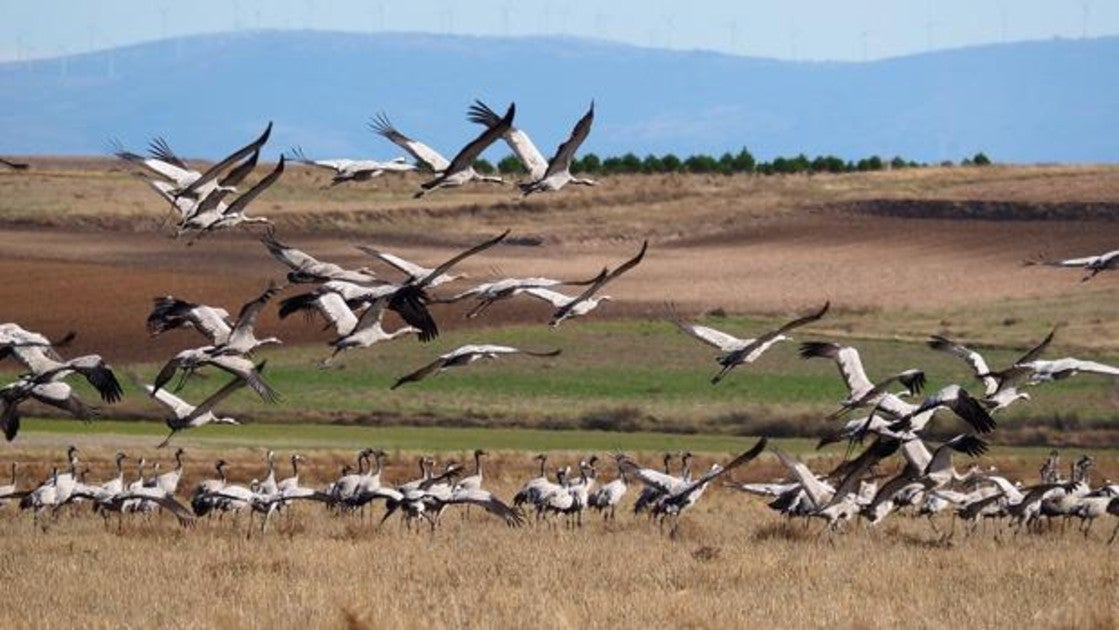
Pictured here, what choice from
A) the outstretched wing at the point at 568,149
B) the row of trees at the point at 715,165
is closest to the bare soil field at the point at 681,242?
the row of trees at the point at 715,165

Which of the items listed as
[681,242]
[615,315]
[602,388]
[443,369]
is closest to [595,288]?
[443,369]

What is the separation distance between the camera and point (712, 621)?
19328mm

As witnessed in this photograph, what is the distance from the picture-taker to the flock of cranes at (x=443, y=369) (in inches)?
897

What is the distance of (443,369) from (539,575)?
Answer: 3.81 meters

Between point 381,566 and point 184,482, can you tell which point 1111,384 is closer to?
point 184,482

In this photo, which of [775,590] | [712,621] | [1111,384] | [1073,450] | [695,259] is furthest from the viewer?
[695,259]

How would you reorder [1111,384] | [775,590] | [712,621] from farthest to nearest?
[1111,384], [775,590], [712,621]

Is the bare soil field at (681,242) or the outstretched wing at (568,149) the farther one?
the bare soil field at (681,242)

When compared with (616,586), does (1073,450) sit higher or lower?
lower

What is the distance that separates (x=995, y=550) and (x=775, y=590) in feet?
20.2

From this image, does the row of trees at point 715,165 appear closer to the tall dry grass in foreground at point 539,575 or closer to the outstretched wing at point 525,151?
the tall dry grass in foreground at point 539,575

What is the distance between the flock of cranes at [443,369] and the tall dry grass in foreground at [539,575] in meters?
0.43

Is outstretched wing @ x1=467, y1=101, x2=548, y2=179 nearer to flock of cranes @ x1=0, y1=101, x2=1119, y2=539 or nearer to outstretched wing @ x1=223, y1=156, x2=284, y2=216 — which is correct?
flock of cranes @ x1=0, y1=101, x2=1119, y2=539

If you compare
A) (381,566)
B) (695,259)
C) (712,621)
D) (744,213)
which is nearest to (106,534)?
(381,566)
